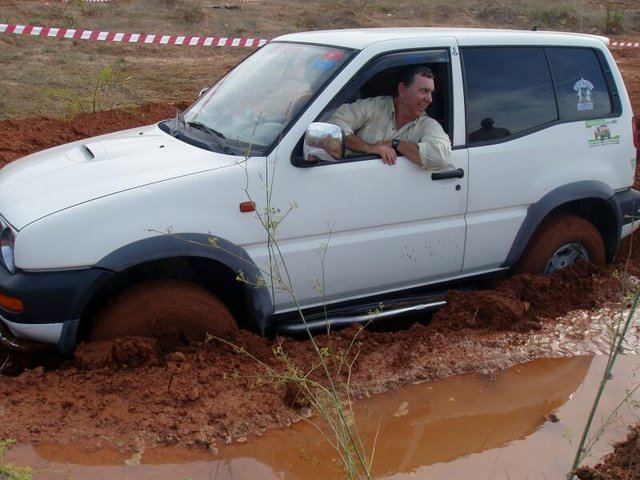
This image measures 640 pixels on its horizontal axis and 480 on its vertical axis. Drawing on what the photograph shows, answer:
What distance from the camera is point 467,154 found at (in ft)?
16.3

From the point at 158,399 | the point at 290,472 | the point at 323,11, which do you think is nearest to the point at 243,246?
the point at 158,399

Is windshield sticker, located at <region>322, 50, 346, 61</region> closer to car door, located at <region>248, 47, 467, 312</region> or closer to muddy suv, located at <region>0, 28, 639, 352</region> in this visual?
muddy suv, located at <region>0, 28, 639, 352</region>

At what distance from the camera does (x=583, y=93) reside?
18.4 feet

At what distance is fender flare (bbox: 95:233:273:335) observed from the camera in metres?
3.98

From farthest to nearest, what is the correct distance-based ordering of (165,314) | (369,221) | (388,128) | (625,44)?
(625,44) < (388,128) < (369,221) < (165,314)

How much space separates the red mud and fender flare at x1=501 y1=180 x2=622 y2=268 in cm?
25

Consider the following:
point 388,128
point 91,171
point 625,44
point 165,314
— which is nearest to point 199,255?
point 165,314

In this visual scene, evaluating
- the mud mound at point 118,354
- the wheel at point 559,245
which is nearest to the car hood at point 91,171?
the mud mound at point 118,354

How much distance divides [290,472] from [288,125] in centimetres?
190

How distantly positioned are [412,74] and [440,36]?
14.2 inches

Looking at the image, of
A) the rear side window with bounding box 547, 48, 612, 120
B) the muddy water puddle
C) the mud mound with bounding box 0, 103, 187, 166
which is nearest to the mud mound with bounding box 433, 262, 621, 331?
the muddy water puddle

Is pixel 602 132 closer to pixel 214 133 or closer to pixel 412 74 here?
pixel 412 74

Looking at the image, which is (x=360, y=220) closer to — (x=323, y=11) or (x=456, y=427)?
(x=456, y=427)

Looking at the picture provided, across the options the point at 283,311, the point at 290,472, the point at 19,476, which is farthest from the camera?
the point at 283,311
